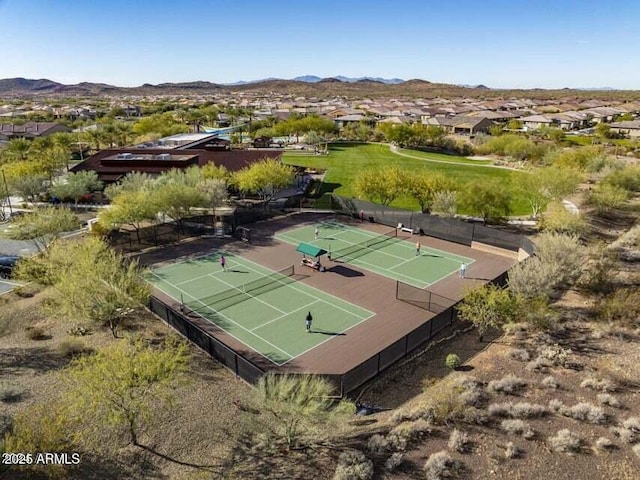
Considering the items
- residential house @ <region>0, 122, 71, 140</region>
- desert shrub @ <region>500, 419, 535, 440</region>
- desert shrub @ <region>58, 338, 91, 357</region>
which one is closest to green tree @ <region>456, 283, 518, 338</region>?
desert shrub @ <region>500, 419, 535, 440</region>

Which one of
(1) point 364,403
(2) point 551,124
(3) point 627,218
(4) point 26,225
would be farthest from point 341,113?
(1) point 364,403

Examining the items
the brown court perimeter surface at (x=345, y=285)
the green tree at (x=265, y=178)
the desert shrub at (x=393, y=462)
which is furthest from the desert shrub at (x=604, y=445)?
the green tree at (x=265, y=178)

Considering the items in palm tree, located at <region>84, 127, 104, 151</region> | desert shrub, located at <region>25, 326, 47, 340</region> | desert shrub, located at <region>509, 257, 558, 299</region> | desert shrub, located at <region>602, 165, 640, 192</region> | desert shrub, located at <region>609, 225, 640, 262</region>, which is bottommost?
desert shrub, located at <region>25, 326, 47, 340</region>

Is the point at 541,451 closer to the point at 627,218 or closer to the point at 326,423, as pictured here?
the point at 326,423

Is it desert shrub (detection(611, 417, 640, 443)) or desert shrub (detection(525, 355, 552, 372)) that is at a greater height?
desert shrub (detection(611, 417, 640, 443))

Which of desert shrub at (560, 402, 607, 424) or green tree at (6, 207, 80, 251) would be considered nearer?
desert shrub at (560, 402, 607, 424)

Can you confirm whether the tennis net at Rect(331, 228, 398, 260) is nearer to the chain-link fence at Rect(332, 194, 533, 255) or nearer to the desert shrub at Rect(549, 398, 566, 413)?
the chain-link fence at Rect(332, 194, 533, 255)

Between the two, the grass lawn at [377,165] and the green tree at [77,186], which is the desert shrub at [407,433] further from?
the green tree at [77,186]
